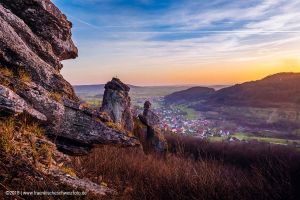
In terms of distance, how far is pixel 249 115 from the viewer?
136750mm

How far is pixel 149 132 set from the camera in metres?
41.6

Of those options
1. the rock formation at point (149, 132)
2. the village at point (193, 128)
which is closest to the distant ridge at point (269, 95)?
the village at point (193, 128)

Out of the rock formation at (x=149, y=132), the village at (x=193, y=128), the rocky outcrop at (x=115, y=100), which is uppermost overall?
the rocky outcrop at (x=115, y=100)

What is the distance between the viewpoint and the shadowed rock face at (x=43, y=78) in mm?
9773

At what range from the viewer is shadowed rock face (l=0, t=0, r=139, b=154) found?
9.77m

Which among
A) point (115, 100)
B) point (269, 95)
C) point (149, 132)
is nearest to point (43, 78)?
point (115, 100)

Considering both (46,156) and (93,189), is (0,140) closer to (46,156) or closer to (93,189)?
(46,156)

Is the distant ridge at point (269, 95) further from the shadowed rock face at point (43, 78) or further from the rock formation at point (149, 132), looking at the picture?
the shadowed rock face at point (43, 78)

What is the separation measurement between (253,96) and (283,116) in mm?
56909

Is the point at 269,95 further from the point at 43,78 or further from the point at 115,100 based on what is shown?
the point at 43,78

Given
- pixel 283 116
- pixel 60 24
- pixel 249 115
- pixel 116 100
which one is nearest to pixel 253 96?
pixel 249 115

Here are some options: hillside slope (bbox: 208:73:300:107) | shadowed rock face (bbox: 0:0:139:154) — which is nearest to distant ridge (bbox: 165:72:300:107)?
hillside slope (bbox: 208:73:300:107)

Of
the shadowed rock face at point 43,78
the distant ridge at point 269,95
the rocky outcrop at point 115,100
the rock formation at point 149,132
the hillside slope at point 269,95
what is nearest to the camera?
the shadowed rock face at point 43,78

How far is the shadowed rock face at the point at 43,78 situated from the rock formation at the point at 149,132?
26.2m
